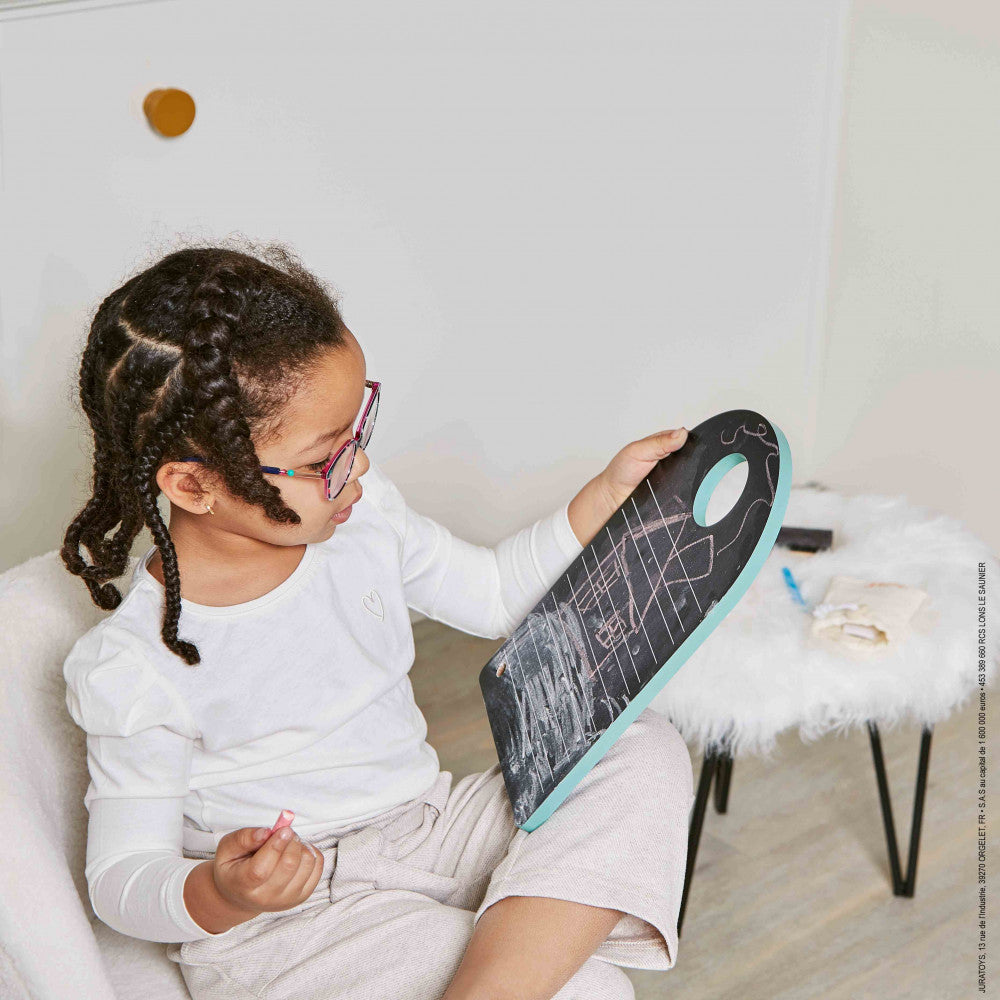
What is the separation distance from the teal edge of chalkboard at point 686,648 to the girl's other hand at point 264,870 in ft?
0.63

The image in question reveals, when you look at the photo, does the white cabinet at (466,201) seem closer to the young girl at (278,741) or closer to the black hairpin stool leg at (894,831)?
the young girl at (278,741)

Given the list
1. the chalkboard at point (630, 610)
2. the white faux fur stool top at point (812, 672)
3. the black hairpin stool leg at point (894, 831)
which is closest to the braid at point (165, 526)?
the chalkboard at point (630, 610)

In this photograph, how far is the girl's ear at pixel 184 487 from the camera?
843 mm

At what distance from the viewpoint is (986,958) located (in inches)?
50.0

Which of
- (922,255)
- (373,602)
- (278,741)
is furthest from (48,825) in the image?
(922,255)

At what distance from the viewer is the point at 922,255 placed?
6.82 ft

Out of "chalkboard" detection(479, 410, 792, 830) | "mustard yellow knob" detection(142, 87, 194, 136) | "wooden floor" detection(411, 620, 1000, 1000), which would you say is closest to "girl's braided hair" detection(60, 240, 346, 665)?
"chalkboard" detection(479, 410, 792, 830)

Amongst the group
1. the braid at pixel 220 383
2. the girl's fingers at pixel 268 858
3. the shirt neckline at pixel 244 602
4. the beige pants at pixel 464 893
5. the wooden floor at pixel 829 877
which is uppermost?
Result: the braid at pixel 220 383

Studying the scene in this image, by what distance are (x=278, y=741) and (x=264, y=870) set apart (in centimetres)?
22

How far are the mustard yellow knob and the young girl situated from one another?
1.85 feet

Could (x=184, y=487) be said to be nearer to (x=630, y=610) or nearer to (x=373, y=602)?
(x=373, y=602)

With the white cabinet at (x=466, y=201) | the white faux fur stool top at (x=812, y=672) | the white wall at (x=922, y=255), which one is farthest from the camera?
the white wall at (x=922, y=255)

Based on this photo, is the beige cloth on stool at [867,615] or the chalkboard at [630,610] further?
the beige cloth on stool at [867,615]

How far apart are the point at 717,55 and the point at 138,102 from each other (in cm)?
105
